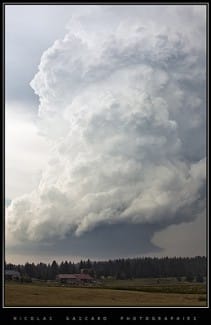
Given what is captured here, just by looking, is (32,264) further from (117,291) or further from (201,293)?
(201,293)

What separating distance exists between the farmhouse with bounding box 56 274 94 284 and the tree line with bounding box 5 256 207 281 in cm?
4

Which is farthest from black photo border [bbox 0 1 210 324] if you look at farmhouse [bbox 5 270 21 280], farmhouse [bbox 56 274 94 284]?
farmhouse [bbox 56 274 94 284]

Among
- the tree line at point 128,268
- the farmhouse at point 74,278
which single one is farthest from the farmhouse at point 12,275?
the farmhouse at point 74,278

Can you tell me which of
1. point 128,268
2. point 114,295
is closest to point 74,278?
point 114,295

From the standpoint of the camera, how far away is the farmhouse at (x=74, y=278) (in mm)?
5301

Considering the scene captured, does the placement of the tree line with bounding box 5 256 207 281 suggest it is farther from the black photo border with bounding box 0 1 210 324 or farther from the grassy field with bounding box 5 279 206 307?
the black photo border with bounding box 0 1 210 324


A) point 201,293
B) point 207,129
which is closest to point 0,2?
point 207,129

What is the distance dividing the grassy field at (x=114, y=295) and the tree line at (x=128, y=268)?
0.31 ft
